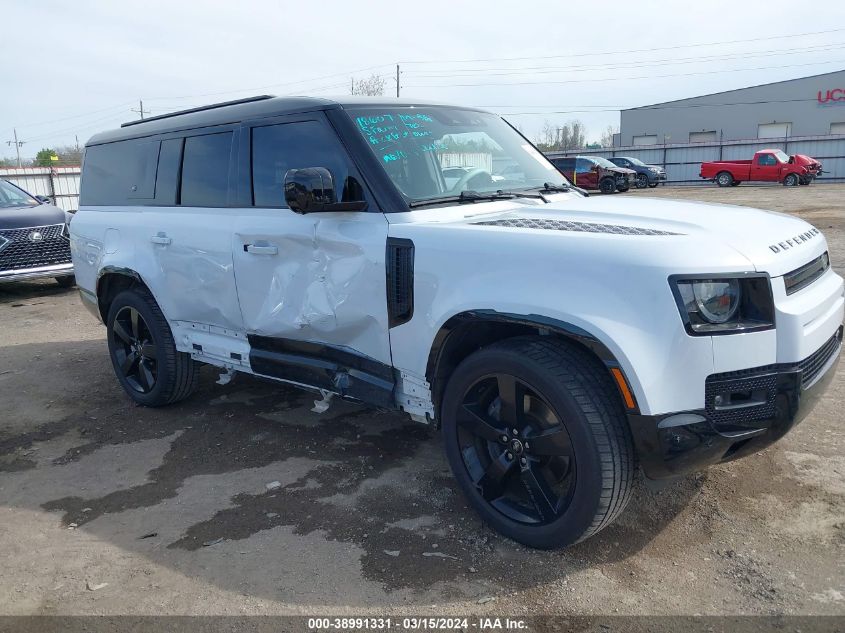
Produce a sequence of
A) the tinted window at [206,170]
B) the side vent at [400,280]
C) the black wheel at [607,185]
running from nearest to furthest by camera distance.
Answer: the side vent at [400,280] < the tinted window at [206,170] < the black wheel at [607,185]

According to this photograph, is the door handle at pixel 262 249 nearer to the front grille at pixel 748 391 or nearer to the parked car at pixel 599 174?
the front grille at pixel 748 391

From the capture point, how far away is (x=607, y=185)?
2662 centimetres

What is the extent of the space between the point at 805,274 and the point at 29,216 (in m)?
10.1

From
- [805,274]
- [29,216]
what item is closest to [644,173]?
[29,216]

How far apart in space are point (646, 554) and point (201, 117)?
12.1ft

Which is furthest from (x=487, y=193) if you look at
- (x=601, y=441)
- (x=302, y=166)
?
(x=601, y=441)

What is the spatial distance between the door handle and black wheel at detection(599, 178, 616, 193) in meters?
24.4

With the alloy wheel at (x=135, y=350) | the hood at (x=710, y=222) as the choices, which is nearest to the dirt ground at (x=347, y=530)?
the alloy wheel at (x=135, y=350)

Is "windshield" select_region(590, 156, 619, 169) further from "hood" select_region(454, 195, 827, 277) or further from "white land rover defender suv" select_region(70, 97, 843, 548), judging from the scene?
"hood" select_region(454, 195, 827, 277)

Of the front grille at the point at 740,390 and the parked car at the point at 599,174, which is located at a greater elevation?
the parked car at the point at 599,174

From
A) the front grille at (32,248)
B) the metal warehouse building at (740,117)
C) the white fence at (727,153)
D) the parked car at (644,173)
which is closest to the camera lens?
the front grille at (32,248)

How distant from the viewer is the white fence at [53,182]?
821 inches

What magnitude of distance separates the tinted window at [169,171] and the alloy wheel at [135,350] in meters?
→ 0.88

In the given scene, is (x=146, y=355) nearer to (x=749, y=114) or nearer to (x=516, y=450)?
(x=516, y=450)
